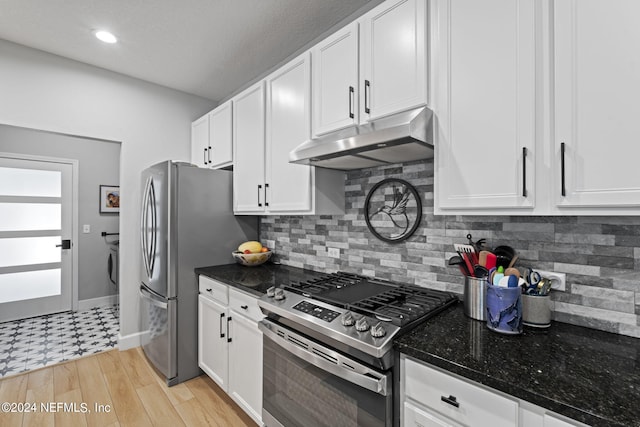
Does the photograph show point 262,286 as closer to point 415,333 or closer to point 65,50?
point 415,333

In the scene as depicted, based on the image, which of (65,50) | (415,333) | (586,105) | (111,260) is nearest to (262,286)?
(415,333)

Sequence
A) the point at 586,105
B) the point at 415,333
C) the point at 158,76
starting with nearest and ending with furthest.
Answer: the point at 586,105, the point at 415,333, the point at 158,76

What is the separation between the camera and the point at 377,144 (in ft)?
4.41

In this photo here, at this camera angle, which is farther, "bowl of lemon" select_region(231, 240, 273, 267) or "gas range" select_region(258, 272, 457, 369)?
"bowl of lemon" select_region(231, 240, 273, 267)

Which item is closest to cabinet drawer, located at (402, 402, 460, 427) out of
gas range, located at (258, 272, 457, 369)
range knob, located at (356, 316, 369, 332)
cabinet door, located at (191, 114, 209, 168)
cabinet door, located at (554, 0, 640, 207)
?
gas range, located at (258, 272, 457, 369)

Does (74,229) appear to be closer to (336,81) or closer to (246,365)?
(246,365)

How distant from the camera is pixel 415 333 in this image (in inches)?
45.1

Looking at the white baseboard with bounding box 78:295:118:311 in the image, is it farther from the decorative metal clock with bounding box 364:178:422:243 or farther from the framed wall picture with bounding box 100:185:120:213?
the decorative metal clock with bounding box 364:178:422:243

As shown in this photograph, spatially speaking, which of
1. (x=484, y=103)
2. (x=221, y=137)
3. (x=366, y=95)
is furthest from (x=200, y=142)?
(x=484, y=103)

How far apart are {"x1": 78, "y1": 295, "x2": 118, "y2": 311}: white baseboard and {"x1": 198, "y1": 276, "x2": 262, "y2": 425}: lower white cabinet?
9.34 ft

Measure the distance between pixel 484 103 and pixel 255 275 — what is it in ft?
5.87

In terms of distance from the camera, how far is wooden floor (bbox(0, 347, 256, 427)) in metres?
1.96

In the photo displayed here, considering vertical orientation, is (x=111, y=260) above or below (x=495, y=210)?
below

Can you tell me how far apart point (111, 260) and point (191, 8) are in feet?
12.5
